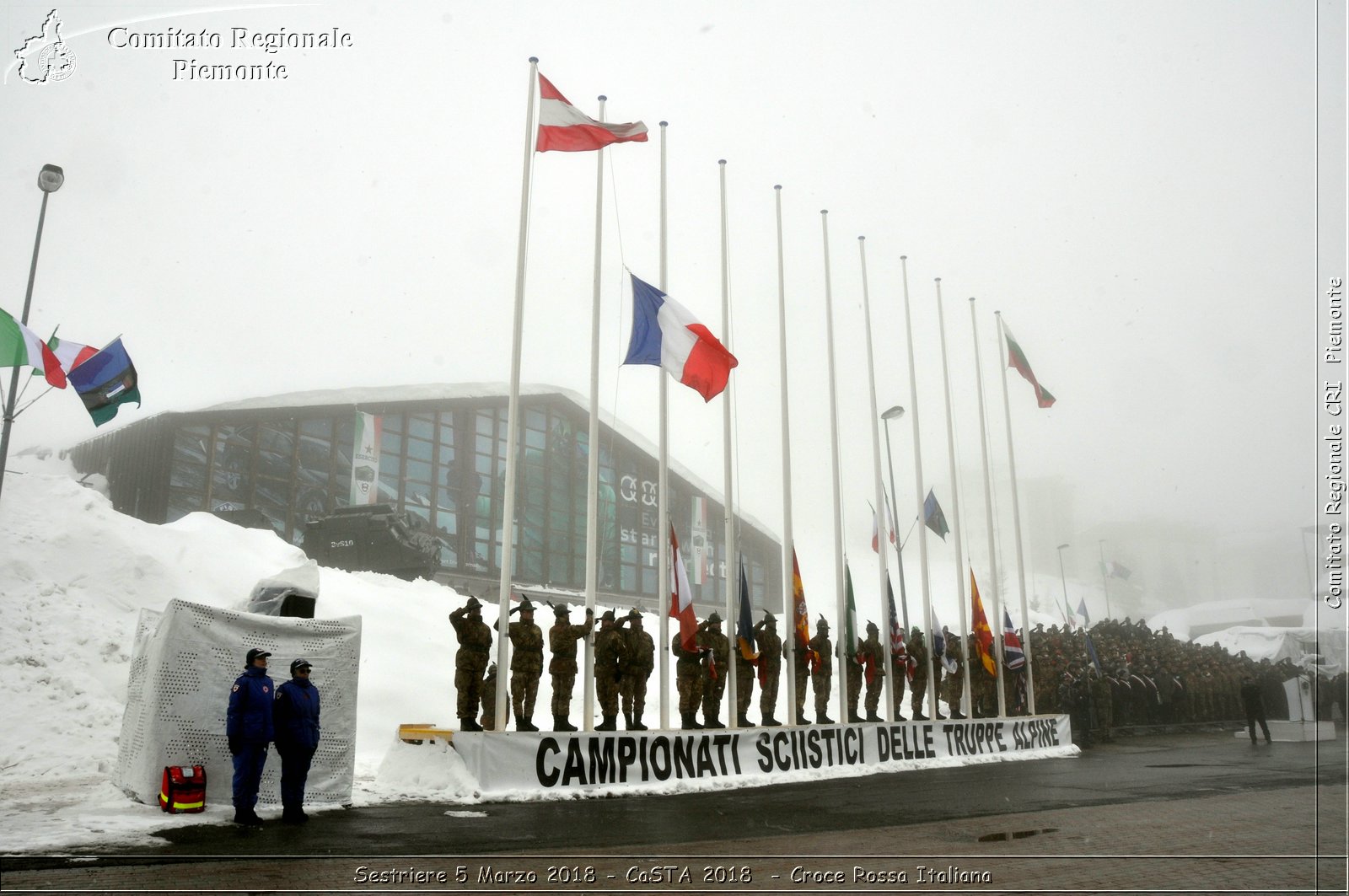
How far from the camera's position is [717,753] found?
15117 millimetres

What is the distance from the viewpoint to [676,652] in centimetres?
1634

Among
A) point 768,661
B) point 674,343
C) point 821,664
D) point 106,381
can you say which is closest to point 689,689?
point 768,661

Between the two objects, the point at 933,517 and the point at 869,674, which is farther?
the point at 933,517

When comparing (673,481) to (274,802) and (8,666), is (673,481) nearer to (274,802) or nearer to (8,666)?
(8,666)

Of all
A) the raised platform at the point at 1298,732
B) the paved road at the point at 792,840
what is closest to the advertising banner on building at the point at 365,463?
the paved road at the point at 792,840

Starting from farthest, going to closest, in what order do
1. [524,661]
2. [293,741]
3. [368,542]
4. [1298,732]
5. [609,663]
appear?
1. [1298,732]
2. [368,542]
3. [609,663]
4. [524,661]
5. [293,741]

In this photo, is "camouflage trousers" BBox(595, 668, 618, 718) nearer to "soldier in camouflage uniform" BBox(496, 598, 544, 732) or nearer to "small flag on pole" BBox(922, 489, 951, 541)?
"soldier in camouflage uniform" BBox(496, 598, 544, 732)

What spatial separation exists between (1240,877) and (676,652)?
9.85 meters

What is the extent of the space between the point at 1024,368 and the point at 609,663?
13077 millimetres

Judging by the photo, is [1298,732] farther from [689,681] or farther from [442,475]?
[442,475]

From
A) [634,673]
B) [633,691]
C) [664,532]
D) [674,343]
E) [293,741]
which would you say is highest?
[674,343]

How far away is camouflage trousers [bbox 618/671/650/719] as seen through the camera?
49.9 ft

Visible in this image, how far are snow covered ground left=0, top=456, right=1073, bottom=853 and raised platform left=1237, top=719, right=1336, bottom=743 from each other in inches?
520

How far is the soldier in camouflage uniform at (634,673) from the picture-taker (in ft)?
49.8
